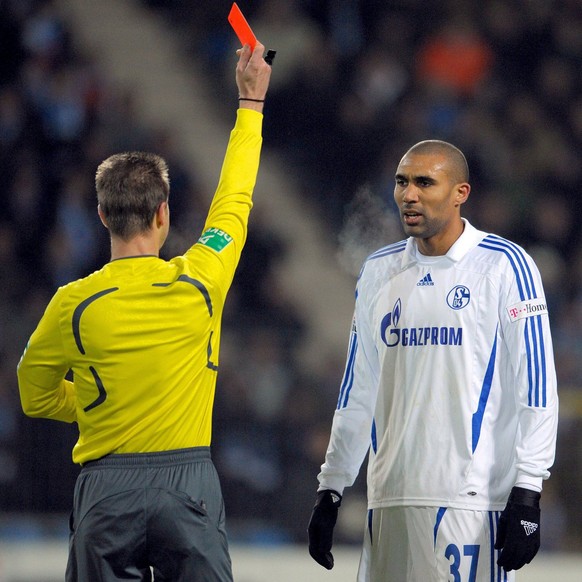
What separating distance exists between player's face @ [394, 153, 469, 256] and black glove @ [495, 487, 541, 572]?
878 millimetres

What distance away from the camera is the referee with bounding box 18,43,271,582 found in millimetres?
3223

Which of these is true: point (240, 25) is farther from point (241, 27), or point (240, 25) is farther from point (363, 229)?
point (363, 229)

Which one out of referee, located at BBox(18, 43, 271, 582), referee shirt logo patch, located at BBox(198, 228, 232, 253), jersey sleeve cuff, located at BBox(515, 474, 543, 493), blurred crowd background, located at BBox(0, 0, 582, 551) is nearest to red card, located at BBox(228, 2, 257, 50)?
referee, located at BBox(18, 43, 271, 582)

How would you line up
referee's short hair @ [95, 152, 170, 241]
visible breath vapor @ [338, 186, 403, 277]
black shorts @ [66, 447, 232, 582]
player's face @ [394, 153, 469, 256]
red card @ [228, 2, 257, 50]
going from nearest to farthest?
black shorts @ [66, 447, 232, 582] → referee's short hair @ [95, 152, 170, 241] → red card @ [228, 2, 257, 50] → player's face @ [394, 153, 469, 256] → visible breath vapor @ [338, 186, 403, 277]

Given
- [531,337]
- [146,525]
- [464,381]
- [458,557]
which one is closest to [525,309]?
[531,337]

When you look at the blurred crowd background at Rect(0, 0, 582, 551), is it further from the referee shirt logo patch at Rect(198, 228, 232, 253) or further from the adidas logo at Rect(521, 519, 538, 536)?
the referee shirt logo patch at Rect(198, 228, 232, 253)

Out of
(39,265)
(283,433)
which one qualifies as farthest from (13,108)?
(283,433)

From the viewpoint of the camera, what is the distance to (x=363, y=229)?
9.09 m

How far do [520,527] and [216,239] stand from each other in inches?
50.3

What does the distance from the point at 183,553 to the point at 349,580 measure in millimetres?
3521

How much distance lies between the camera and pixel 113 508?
3225mm

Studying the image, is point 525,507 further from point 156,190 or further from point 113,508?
point 156,190

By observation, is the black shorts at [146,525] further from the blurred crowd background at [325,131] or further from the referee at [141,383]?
the blurred crowd background at [325,131]

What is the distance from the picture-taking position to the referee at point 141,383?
127 inches
